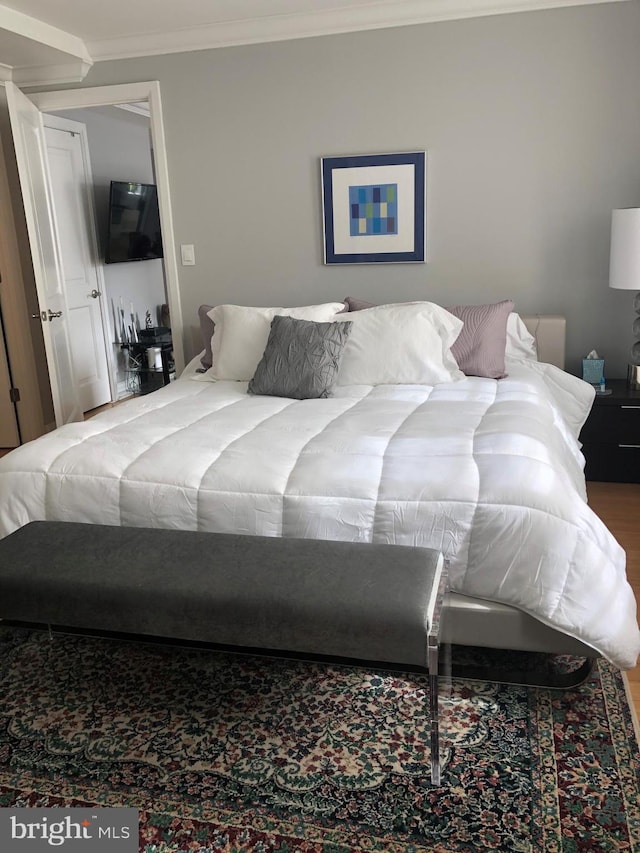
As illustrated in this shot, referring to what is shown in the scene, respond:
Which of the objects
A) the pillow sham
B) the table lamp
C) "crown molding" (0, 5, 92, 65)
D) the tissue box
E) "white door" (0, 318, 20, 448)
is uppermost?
"crown molding" (0, 5, 92, 65)

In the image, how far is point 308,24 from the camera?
388 cm

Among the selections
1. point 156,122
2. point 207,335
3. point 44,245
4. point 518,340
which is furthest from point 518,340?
point 44,245

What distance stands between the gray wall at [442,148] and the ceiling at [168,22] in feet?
0.20

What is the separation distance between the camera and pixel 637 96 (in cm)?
362

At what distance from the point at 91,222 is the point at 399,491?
467 centimetres

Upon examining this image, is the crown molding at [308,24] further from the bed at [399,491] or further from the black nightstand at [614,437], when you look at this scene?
the bed at [399,491]

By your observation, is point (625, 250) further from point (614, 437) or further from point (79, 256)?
point (79, 256)

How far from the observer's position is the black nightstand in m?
3.62

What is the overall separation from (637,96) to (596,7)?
1.54 feet

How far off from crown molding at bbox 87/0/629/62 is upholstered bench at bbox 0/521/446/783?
9.82ft

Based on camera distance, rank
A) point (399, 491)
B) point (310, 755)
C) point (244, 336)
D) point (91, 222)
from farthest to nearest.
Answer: point (91, 222)
point (244, 336)
point (399, 491)
point (310, 755)

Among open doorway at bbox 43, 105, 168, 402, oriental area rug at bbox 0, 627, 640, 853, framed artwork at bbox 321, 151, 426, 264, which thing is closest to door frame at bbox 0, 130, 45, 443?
open doorway at bbox 43, 105, 168, 402

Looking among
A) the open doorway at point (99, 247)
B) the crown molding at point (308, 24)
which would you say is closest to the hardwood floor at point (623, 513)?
the crown molding at point (308, 24)

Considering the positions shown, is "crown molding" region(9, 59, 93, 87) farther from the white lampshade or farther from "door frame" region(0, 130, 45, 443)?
the white lampshade
